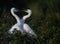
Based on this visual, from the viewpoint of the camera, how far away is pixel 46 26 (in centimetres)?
771

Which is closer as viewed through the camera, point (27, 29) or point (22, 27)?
point (27, 29)

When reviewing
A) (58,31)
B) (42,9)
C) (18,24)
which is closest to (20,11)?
(42,9)

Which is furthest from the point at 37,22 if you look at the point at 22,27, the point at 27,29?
the point at 22,27

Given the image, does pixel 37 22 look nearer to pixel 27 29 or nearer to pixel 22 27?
pixel 27 29

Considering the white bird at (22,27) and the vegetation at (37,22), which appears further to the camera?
the white bird at (22,27)

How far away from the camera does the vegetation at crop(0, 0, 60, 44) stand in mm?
6879

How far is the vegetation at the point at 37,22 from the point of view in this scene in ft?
22.6

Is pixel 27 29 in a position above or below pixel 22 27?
below

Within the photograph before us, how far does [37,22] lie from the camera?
7.82 metres

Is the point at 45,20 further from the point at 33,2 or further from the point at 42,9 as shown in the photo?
the point at 33,2

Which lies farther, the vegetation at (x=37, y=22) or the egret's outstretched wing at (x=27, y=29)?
the egret's outstretched wing at (x=27, y=29)

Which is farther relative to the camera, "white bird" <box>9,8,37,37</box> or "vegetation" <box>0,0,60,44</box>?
"white bird" <box>9,8,37,37</box>

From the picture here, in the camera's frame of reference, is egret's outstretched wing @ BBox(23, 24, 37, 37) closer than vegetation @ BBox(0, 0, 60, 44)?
No

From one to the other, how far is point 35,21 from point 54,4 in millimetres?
1300
